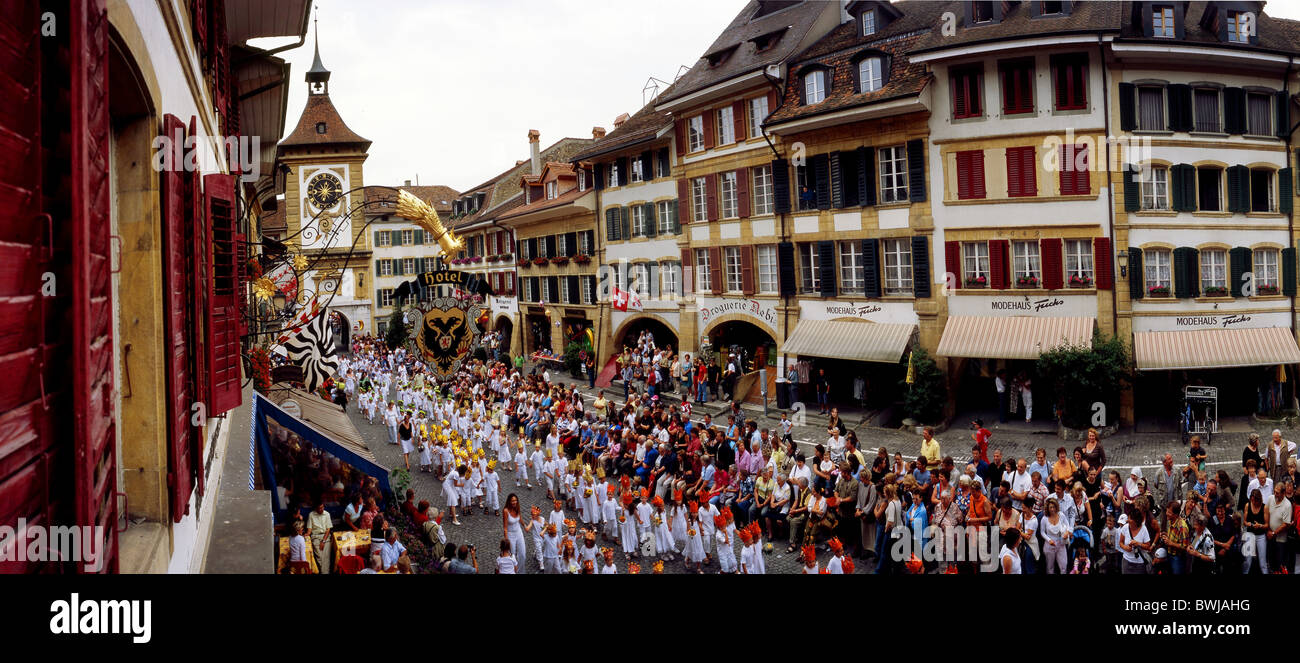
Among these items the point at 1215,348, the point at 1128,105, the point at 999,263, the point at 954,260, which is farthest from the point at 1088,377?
the point at 1128,105

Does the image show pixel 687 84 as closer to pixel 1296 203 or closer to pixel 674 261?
pixel 674 261

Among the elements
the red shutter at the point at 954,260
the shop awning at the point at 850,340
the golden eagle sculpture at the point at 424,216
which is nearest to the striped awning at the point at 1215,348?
the red shutter at the point at 954,260

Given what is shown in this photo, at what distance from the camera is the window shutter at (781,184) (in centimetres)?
2620

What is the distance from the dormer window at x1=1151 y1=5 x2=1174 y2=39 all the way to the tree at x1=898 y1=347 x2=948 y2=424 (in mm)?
9805

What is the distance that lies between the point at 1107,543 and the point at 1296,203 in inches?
652

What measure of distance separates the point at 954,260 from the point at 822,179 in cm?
474

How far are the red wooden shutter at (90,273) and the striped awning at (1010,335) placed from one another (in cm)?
2100

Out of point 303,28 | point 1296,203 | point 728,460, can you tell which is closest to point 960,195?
point 1296,203

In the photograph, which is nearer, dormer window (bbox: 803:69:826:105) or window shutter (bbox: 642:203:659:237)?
dormer window (bbox: 803:69:826:105)

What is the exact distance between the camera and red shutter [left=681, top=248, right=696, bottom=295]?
99.5 feet

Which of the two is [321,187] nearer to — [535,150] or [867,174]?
[867,174]

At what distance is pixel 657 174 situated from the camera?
32.3 m

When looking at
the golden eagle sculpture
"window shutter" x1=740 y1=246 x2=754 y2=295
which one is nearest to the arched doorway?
"window shutter" x1=740 y1=246 x2=754 y2=295

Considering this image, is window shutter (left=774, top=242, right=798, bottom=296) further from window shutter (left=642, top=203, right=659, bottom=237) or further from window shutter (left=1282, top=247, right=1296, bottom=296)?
window shutter (left=1282, top=247, right=1296, bottom=296)
